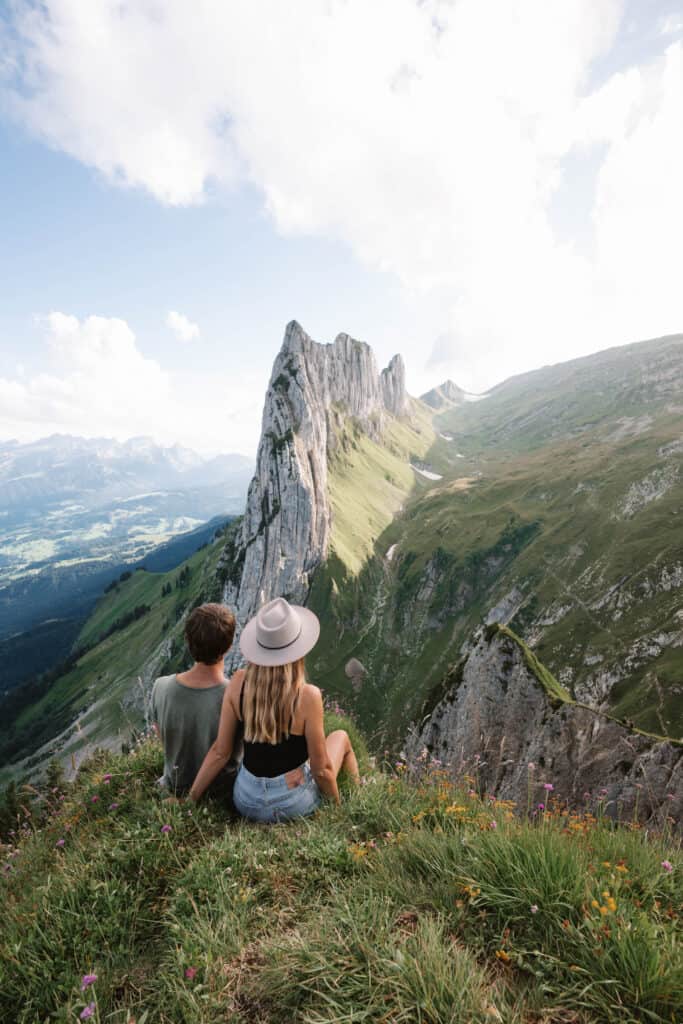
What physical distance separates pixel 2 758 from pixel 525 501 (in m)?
201

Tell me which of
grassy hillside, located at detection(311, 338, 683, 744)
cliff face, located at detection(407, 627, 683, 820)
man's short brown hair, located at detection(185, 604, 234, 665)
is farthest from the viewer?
grassy hillside, located at detection(311, 338, 683, 744)

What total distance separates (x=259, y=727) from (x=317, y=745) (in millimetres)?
894

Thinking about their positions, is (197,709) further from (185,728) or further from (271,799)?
(271,799)

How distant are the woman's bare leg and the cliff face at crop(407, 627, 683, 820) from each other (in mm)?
2538

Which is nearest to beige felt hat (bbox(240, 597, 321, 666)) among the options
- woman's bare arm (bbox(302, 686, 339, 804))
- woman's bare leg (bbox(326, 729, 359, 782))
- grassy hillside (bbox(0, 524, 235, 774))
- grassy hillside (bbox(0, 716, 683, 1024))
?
woman's bare arm (bbox(302, 686, 339, 804))

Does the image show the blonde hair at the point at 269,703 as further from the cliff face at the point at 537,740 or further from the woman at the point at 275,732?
the cliff face at the point at 537,740

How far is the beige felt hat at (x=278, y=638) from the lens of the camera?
621cm

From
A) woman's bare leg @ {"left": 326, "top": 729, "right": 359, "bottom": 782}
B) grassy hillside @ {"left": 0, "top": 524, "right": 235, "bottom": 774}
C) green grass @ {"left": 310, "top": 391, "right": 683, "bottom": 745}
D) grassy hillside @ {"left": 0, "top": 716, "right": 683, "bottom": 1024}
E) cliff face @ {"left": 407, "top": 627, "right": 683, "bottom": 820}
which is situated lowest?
grassy hillside @ {"left": 0, "top": 524, "right": 235, "bottom": 774}

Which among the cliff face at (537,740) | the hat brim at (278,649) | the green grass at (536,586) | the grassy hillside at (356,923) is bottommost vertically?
the green grass at (536,586)

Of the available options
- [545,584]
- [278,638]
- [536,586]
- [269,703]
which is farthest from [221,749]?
[536,586]

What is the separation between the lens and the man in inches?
274

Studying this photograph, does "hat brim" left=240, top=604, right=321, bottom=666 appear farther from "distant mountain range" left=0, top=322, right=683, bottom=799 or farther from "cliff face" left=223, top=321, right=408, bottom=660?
"cliff face" left=223, top=321, right=408, bottom=660

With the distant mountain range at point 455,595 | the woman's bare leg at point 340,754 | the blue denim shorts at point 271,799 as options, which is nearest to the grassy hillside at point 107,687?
the distant mountain range at point 455,595

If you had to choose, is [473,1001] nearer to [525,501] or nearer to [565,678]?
[565,678]
